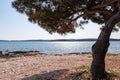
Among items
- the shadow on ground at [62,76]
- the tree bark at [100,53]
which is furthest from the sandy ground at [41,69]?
the tree bark at [100,53]

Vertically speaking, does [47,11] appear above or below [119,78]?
above

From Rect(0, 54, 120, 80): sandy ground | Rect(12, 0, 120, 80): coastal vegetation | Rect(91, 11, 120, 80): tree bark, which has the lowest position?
Rect(0, 54, 120, 80): sandy ground

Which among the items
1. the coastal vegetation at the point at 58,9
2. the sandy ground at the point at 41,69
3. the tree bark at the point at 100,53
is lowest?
the sandy ground at the point at 41,69

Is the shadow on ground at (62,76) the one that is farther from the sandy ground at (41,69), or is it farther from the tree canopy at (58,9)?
the tree canopy at (58,9)

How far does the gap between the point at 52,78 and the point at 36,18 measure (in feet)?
11.3

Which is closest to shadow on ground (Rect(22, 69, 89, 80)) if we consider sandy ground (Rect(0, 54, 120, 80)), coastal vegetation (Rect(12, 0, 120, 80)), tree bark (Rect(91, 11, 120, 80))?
sandy ground (Rect(0, 54, 120, 80))

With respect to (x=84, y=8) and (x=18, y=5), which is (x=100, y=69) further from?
(x=18, y=5)

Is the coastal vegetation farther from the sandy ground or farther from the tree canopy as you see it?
the sandy ground

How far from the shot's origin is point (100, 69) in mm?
12812

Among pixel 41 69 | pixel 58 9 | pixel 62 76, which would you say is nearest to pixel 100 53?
pixel 62 76

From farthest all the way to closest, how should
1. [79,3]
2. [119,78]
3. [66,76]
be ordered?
[79,3] → [66,76] → [119,78]

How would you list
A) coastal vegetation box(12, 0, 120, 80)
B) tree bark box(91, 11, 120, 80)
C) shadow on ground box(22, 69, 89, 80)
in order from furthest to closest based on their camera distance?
1. coastal vegetation box(12, 0, 120, 80)
2. shadow on ground box(22, 69, 89, 80)
3. tree bark box(91, 11, 120, 80)

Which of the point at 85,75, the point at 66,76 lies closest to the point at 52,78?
the point at 66,76

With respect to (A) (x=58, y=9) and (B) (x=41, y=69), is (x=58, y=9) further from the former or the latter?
Answer: (B) (x=41, y=69)
